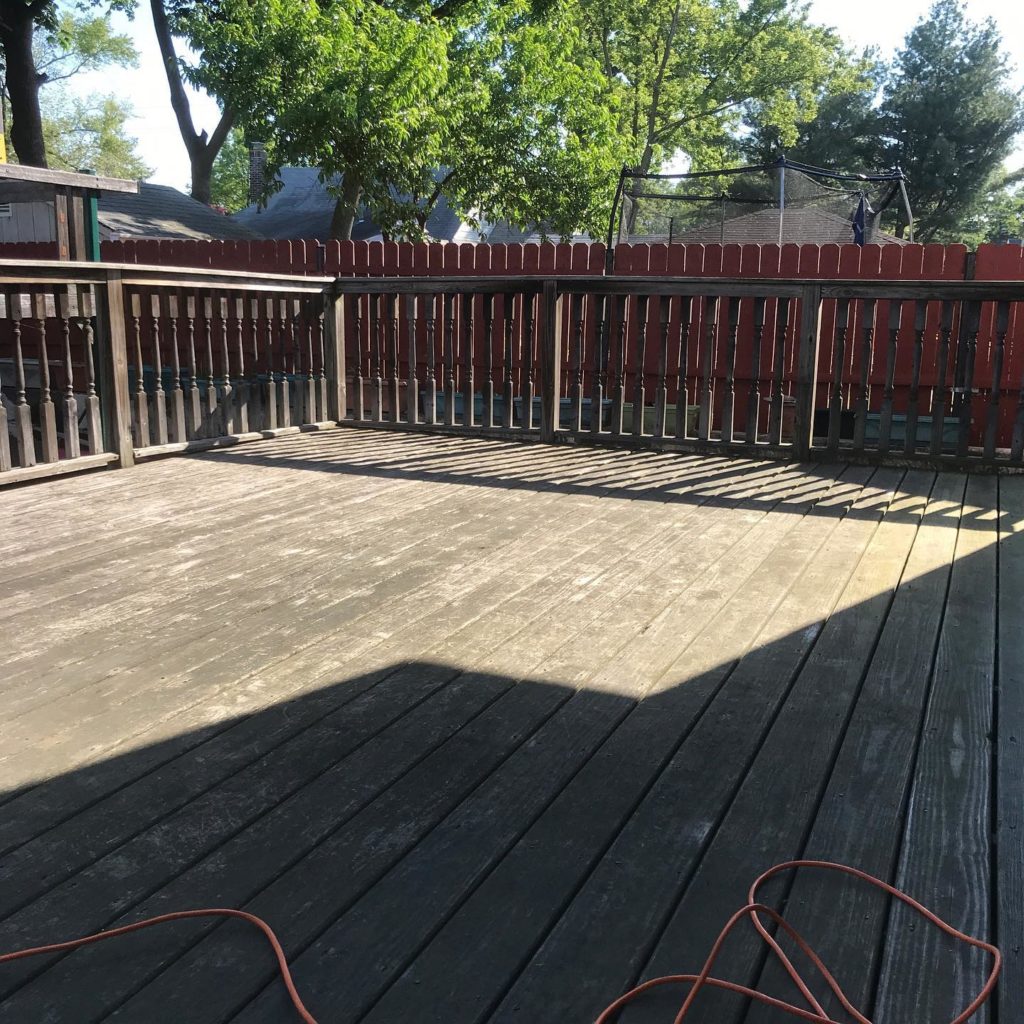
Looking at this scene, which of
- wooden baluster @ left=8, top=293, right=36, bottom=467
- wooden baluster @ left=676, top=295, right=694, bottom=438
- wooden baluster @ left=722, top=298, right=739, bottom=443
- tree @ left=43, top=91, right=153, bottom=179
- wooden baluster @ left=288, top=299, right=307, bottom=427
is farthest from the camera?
tree @ left=43, top=91, right=153, bottom=179

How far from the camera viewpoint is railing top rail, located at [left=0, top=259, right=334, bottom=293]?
4.02 metres

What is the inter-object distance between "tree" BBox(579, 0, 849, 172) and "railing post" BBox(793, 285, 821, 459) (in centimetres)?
2238

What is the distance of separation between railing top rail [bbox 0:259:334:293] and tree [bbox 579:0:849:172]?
22117 mm

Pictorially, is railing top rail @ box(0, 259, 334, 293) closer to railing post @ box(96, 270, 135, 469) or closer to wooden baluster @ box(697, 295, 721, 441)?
railing post @ box(96, 270, 135, 469)

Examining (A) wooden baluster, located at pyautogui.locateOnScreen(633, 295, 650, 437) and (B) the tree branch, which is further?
(B) the tree branch

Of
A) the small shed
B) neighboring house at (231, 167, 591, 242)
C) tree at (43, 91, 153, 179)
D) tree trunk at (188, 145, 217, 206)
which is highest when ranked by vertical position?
tree at (43, 91, 153, 179)

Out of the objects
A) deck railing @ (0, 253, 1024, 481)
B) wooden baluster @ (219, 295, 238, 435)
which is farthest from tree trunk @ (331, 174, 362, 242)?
wooden baluster @ (219, 295, 238, 435)

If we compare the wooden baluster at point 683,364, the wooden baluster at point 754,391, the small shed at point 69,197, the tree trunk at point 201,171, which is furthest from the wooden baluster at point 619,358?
the tree trunk at point 201,171

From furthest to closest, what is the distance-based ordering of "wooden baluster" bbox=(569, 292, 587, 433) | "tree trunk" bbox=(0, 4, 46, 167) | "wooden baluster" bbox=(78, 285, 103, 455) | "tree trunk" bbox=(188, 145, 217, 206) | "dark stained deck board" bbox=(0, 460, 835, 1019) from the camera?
"tree trunk" bbox=(188, 145, 217, 206)
"tree trunk" bbox=(0, 4, 46, 167)
"wooden baluster" bbox=(569, 292, 587, 433)
"wooden baluster" bbox=(78, 285, 103, 455)
"dark stained deck board" bbox=(0, 460, 835, 1019)

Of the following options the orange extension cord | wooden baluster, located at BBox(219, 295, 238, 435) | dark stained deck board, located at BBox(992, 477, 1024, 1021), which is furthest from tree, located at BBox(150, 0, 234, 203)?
the orange extension cord

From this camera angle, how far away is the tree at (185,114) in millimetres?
20344

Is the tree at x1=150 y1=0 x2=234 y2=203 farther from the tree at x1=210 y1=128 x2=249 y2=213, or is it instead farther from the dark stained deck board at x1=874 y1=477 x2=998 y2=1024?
the tree at x1=210 y1=128 x2=249 y2=213

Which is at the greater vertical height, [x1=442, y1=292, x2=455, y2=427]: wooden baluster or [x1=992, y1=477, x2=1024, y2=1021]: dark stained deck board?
[x1=442, y1=292, x2=455, y2=427]: wooden baluster

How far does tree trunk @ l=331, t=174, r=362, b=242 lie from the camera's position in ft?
45.5
